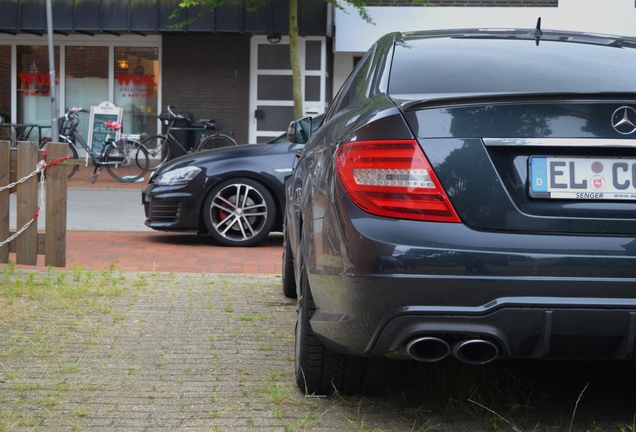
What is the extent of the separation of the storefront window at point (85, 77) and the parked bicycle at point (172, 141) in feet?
8.39

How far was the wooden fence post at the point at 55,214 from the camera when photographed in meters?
7.80

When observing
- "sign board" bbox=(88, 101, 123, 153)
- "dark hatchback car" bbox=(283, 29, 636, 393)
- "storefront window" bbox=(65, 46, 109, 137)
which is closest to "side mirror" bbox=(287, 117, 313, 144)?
"dark hatchback car" bbox=(283, 29, 636, 393)

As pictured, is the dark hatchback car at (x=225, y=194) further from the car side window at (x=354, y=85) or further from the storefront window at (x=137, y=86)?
the storefront window at (x=137, y=86)

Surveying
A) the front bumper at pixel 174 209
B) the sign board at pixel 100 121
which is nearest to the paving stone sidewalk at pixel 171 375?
the front bumper at pixel 174 209

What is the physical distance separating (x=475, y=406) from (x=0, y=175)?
5.06 meters

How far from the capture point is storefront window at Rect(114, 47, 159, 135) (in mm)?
22438

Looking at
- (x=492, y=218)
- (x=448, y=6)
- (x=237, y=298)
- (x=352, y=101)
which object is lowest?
(x=237, y=298)

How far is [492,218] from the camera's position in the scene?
330cm

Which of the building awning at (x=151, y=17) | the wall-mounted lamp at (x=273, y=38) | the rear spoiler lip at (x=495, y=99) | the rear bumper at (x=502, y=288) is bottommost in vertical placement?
the rear bumper at (x=502, y=288)

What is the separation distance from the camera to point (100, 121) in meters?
21.8

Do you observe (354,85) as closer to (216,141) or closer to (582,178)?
(582,178)

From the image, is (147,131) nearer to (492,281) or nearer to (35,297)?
(35,297)

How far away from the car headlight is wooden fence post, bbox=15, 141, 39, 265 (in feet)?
6.13

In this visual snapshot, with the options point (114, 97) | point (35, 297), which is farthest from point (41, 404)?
point (114, 97)
